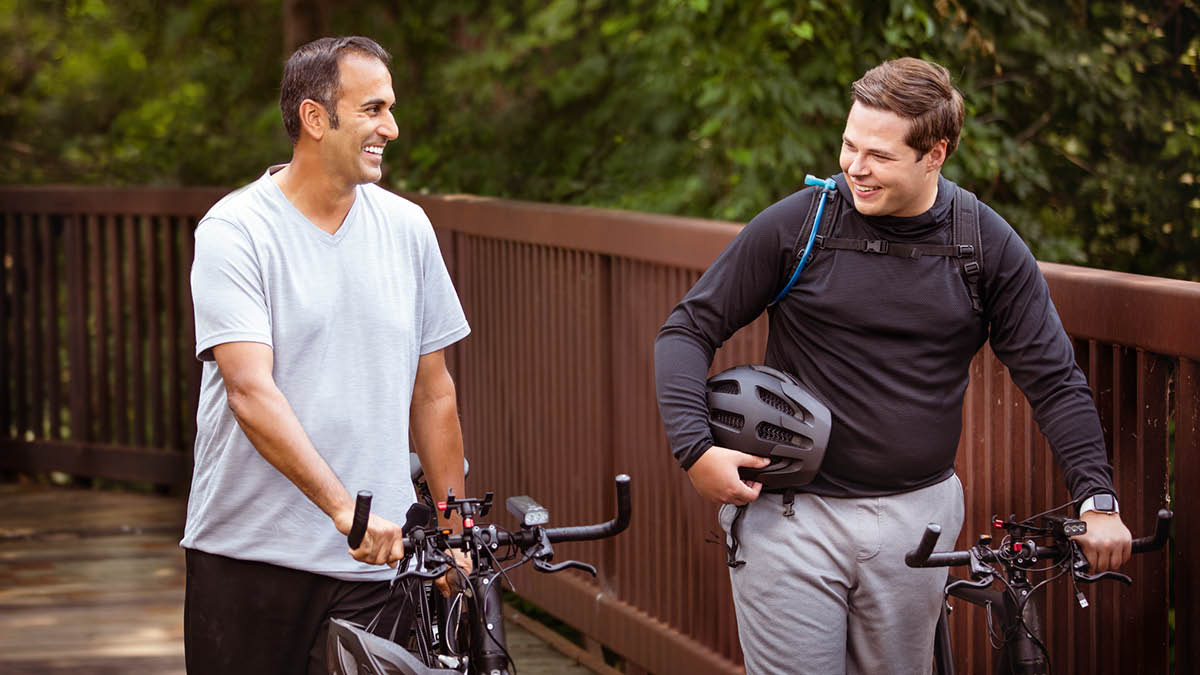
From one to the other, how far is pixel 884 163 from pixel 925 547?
768 millimetres

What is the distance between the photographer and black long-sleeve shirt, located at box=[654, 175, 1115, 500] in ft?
10.8

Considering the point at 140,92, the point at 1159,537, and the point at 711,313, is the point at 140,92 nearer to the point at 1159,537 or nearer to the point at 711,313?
the point at 711,313

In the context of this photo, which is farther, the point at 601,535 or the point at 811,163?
the point at 811,163

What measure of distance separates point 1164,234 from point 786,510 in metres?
4.39

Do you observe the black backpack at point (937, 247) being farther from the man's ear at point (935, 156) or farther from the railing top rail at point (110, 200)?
the railing top rail at point (110, 200)

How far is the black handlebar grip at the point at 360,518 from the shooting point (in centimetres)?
283

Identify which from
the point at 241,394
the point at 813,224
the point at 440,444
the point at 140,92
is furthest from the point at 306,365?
A: the point at 140,92

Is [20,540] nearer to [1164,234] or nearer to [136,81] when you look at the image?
[1164,234]

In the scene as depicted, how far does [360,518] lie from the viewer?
2.86 meters

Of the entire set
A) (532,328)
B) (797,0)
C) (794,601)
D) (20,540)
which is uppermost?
(797,0)

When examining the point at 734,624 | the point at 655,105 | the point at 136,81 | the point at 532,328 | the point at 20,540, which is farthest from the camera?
the point at 136,81

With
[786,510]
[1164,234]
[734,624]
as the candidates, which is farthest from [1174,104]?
[786,510]

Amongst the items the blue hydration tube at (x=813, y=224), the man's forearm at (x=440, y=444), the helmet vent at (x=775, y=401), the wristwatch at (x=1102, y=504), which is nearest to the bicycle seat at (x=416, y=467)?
the man's forearm at (x=440, y=444)

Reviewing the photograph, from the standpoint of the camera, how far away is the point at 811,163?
7258mm
